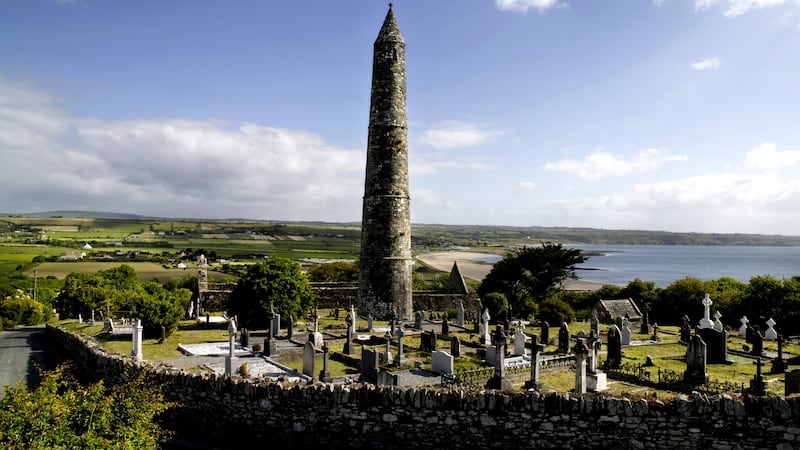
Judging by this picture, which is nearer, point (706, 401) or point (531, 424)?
point (706, 401)

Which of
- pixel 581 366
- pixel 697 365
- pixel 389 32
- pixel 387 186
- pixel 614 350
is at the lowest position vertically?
pixel 614 350

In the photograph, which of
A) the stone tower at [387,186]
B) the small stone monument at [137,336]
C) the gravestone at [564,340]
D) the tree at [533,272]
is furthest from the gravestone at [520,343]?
the tree at [533,272]

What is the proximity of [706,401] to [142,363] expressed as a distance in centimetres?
1103

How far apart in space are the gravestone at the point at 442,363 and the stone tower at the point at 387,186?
33.1 ft

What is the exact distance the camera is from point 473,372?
50.5 feet

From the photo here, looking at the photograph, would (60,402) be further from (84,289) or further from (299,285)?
(84,289)

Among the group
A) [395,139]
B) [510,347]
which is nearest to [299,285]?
[395,139]

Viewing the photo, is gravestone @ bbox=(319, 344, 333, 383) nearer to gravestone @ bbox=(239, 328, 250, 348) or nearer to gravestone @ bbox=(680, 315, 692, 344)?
gravestone @ bbox=(239, 328, 250, 348)

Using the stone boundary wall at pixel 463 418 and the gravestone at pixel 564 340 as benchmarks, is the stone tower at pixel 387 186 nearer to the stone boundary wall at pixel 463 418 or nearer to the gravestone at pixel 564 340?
the gravestone at pixel 564 340

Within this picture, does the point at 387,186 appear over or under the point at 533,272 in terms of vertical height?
over

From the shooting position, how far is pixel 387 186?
82.5ft

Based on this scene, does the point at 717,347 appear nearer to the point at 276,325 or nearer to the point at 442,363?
the point at 442,363

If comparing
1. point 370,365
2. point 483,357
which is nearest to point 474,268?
point 483,357

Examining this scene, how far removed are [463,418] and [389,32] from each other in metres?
20.0
